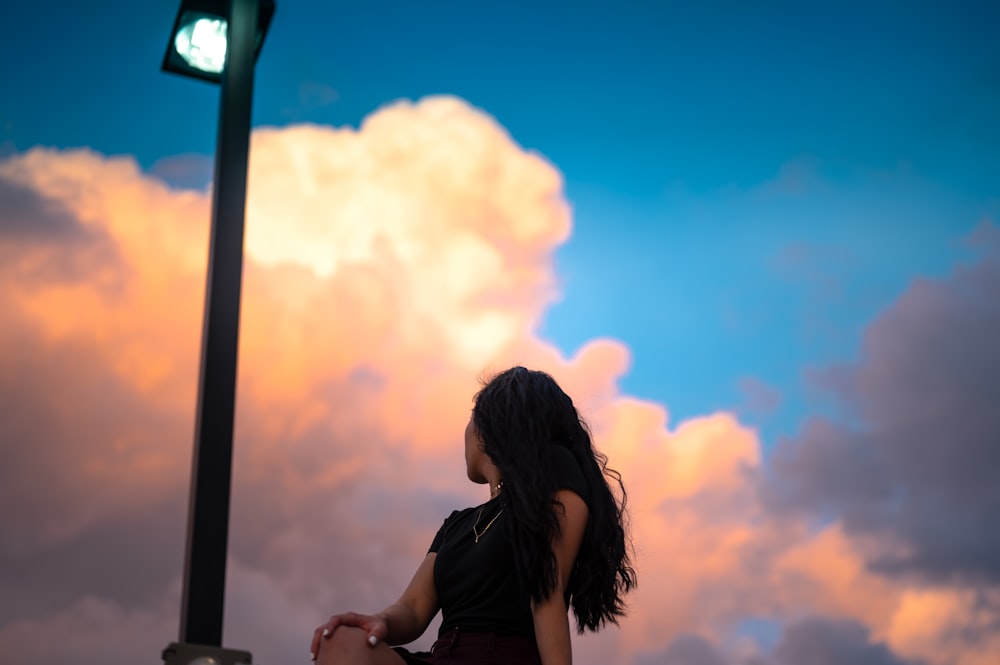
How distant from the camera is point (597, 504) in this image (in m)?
2.25

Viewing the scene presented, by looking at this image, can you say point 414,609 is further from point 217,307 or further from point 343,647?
point 217,307

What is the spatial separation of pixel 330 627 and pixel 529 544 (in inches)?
16.5

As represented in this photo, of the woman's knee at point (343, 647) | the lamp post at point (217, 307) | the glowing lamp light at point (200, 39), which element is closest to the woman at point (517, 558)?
the woman's knee at point (343, 647)

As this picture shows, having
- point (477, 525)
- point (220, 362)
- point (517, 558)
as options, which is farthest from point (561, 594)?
point (220, 362)

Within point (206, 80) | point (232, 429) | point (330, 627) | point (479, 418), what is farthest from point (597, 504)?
point (206, 80)

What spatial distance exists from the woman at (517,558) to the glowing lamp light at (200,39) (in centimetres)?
94

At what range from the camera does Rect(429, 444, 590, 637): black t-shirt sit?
7.14 ft

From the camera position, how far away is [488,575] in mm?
2225

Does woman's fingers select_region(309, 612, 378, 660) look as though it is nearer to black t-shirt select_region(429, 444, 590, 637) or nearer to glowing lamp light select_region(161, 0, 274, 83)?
black t-shirt select_region(429, 444, 590, 637)

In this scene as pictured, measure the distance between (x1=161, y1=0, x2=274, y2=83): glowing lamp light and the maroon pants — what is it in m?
1.28

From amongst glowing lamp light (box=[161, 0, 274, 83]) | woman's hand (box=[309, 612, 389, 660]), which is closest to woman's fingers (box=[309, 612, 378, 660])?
woman's hand (box=[309, 612, 389, 660])

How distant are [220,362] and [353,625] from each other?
1.92 feet

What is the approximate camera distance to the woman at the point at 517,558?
2096 millimetres

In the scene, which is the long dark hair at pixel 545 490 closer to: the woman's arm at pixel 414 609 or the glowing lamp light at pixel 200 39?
the woman's arm at pixel 414 609
